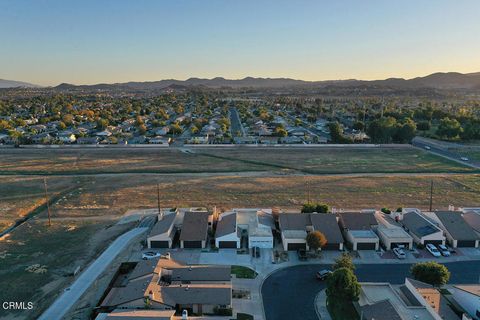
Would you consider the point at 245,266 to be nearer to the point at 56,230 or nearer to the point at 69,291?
the point at 69,291

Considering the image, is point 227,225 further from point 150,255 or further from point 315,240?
point 315,240

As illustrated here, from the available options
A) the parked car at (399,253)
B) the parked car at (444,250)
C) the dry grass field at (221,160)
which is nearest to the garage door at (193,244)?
the parked car at (399,253)

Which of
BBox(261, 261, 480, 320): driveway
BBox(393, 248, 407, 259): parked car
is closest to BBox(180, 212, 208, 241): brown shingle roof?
BBox(261, 261, 480, 320): driveway

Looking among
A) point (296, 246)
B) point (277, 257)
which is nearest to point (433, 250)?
point (296, 246)

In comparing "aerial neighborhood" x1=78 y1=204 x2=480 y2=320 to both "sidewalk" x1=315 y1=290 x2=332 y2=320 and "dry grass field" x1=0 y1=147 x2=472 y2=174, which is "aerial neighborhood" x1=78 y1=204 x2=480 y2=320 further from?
"dry grass field" x1=0 y1=147 x2=472 y2=174

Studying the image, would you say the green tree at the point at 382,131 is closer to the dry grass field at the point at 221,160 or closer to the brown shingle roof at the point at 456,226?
the dry grass field at the point at 221,160

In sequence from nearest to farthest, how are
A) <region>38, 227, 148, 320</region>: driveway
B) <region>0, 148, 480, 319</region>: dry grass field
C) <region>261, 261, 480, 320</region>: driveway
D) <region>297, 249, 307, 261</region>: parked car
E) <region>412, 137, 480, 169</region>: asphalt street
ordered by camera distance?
<region>38, 227, 148, 320</region>: driveway
<region>261, 261, 480, 320</region>: driveway
<region>297, 249, 307, 261</region>: parked car
<region>0, 148, 480, 319</region>: dry grass field
<region>412, 137, 480, 169</region>: asphalt street

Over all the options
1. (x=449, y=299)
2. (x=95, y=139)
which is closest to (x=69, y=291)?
(x=449, y=299)
